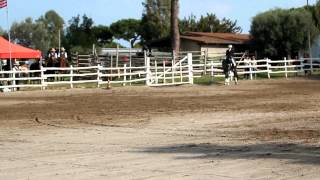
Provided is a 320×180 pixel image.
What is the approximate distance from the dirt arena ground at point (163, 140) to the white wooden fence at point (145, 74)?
11315 millimetres

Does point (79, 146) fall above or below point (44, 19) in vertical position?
below

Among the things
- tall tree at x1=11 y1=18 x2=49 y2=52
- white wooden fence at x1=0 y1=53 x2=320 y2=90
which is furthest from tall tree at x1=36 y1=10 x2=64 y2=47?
white wooden fence at x1=0 y1=53 x2=320 y2=90

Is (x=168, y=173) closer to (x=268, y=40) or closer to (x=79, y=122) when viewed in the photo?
(x=79, y=122)

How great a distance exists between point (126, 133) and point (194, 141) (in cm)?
207

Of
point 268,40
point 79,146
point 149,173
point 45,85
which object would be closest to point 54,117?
point 79,146

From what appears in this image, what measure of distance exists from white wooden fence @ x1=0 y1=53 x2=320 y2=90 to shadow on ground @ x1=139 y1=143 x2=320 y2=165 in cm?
2114

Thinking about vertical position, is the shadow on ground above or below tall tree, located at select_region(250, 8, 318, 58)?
below

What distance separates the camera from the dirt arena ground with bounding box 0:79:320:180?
8.63 metres

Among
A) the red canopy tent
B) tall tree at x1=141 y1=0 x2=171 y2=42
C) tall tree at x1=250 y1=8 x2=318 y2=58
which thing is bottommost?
the red canopy tent

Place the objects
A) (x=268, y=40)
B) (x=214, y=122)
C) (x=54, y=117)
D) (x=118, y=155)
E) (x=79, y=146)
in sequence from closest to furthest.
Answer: (x=118, y=155) → (x=79, y=146) → (x=214, y=122) → (x=54, y=117) → (x=268, y=40)

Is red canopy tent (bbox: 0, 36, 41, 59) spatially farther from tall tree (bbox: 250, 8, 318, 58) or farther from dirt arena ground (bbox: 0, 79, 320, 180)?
tall tree (bbox: 250, 8, 318, 58)

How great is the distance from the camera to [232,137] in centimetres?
1197

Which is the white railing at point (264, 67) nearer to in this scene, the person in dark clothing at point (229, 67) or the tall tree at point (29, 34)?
the person in dark clothing at point (229, 67)

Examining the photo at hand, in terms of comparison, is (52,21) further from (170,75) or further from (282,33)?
(170,75)
